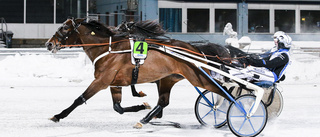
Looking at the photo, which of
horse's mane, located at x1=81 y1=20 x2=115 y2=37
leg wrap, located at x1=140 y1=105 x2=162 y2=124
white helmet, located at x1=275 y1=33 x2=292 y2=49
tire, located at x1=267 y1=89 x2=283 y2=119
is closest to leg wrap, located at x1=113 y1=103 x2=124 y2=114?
leg wrap, located at x1=140 y1=105 x2=162 y2=124

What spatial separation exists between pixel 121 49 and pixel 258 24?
22.3m

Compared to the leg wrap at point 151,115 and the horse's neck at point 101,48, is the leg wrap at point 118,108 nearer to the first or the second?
the leg wrap at point 151,115

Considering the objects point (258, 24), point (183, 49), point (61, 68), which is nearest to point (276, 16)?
point (258, 24)

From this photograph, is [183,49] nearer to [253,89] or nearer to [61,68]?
[253,89]

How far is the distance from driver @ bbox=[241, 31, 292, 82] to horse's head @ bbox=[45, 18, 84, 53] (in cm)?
277

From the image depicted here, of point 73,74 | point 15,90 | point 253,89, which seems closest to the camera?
point 253,89

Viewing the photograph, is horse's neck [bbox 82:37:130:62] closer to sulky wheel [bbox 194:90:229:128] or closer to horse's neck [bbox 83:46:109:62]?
horse's neck [bbox 83:46:109:62]

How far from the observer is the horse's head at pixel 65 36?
8.23 meters

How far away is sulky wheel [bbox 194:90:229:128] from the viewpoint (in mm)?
8188

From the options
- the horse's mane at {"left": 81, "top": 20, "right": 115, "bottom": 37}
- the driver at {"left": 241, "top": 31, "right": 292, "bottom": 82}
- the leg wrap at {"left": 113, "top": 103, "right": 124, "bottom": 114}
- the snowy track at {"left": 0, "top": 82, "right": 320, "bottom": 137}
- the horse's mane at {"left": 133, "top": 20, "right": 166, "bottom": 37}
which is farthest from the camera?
the horse's mane at {"left": 133, "top": 20, "right": 166, "bottom": 37}

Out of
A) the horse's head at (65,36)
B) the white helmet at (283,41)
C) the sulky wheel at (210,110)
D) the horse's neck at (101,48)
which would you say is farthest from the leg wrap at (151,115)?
the white helmet at (283,41)

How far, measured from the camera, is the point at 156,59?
25.7 ft

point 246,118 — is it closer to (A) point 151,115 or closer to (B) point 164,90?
(A) point 151,115

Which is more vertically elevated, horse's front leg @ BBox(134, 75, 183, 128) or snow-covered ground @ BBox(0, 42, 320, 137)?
horse's front leg @ BBox(134, 75, 183, 128)
